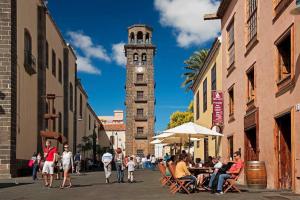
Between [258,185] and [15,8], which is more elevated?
[15,8]

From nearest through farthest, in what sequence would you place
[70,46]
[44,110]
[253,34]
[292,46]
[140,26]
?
[292,46]
[253,34]
[44,110]
[70,46]
[140,26]

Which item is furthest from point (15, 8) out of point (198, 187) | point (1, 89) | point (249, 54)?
point (198, 187)

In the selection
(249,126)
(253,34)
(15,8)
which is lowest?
(249,126)

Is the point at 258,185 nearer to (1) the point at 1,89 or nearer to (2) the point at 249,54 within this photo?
(2) the point at 249,54

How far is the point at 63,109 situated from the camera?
4703cm

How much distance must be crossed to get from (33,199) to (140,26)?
6823 cm

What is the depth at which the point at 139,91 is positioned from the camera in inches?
3103

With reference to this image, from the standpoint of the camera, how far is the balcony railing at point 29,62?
3018cm

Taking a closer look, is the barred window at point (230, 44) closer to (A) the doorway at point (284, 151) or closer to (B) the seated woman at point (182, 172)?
(A) the doorway at point (284, 151)

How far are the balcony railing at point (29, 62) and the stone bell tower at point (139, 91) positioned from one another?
45.7 metres

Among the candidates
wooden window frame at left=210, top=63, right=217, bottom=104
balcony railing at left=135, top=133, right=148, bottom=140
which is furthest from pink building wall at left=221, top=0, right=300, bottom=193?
balcony railing at left=135, top=133, right=148, bottom=140

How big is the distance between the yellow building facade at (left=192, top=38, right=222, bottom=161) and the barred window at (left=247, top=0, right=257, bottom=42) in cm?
693

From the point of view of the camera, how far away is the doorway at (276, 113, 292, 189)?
15234 mm

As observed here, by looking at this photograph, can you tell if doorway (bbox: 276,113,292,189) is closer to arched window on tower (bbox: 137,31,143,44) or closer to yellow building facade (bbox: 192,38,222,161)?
yellow building facade (bbox: 192,38,222,161)
